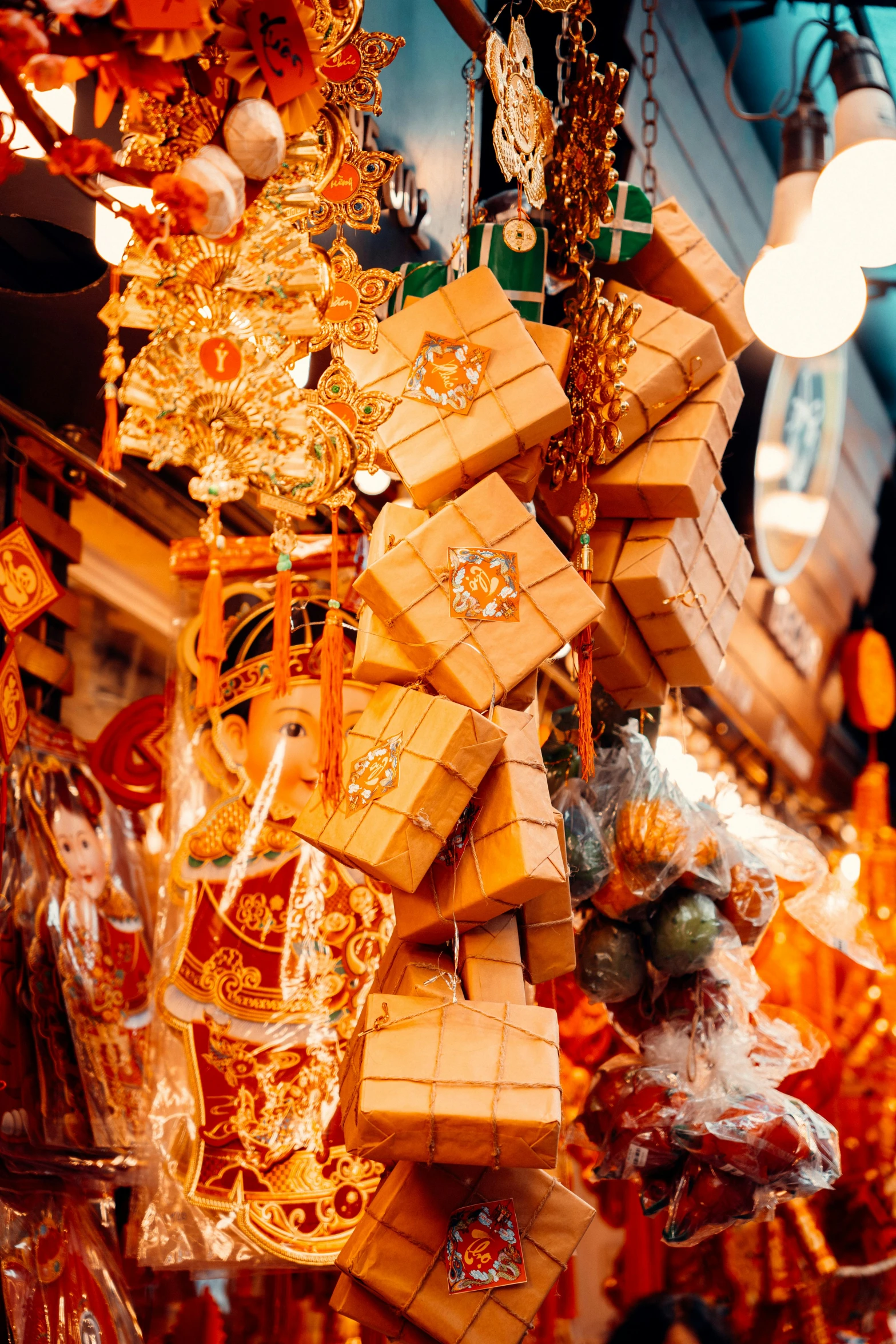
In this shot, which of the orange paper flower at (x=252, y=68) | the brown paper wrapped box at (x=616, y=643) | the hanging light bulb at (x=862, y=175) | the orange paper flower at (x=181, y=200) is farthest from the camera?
the hanging light bulb at (x=862, y=175)

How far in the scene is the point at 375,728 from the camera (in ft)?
4.98

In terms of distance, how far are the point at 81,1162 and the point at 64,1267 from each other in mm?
147

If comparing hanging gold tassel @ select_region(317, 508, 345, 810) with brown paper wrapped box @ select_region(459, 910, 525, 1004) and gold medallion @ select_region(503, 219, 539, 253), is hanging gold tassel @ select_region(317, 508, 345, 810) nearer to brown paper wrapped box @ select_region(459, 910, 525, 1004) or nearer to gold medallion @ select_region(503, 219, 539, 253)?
brown paper wrapped box @ select_region(459, 910, 525, 1004)

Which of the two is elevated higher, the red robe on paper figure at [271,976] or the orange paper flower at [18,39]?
the orange paper flower at [18,39]

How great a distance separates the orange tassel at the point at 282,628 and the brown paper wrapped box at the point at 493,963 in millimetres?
387

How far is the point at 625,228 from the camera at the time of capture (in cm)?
192

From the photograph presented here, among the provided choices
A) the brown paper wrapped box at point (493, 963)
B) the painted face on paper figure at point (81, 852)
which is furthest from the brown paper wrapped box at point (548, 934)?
the painted face on paper figure at point (81, 852)

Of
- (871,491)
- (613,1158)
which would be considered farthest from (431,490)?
(871,491)

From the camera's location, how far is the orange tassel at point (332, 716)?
149 cm

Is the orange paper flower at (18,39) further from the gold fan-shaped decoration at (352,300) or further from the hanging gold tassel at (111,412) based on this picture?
the gold fan-shaped decoration at (352,300)

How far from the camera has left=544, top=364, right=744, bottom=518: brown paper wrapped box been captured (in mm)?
1793

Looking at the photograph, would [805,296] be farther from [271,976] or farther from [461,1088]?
[461,1088]

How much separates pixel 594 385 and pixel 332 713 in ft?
2.04

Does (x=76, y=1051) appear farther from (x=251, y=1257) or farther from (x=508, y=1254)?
(x=508, y=1254)
